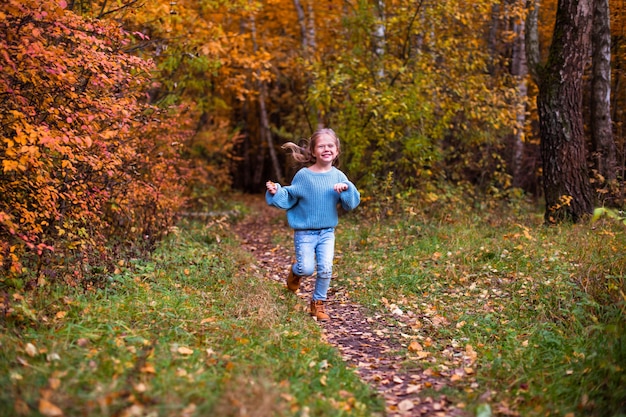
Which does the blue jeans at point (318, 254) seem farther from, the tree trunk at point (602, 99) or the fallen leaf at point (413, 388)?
the tree trunk at point (602, 99)

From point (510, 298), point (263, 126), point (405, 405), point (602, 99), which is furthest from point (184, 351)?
point (263, 126)

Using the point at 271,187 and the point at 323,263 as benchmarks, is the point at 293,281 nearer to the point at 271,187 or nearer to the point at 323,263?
the point at 323,263

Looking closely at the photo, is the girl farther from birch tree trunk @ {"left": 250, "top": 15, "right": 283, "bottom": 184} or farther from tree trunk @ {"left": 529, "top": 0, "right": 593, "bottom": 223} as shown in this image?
birch tree trunk @ {"left": 250, "top": 15, "right": 283, "bottom": 184}

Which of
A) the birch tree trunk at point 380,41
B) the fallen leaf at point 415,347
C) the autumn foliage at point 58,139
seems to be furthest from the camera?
the birch tree trunk at point 380,41

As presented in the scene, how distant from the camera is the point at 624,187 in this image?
969 centimetres

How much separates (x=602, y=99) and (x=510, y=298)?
633 cm

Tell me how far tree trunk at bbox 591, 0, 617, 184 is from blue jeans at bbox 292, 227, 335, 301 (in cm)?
679

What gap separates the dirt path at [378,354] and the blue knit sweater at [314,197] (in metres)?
0.97

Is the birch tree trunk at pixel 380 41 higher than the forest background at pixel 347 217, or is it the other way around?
the birch tree trunk at pixel 380 41

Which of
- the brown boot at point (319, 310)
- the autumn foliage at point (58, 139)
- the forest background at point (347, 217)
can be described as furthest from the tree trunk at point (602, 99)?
the autumn foliage at point (58, 139)

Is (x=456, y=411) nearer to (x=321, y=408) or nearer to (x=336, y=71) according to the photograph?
(x=321, y=408)

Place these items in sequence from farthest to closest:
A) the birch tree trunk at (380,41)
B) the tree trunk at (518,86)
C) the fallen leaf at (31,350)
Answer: the tree trunk at (518,86) < the birch tree trunk at (380,41) < the fallen leaf at (31,350)

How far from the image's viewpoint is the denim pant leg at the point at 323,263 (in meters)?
5.87

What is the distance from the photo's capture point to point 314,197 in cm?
586
